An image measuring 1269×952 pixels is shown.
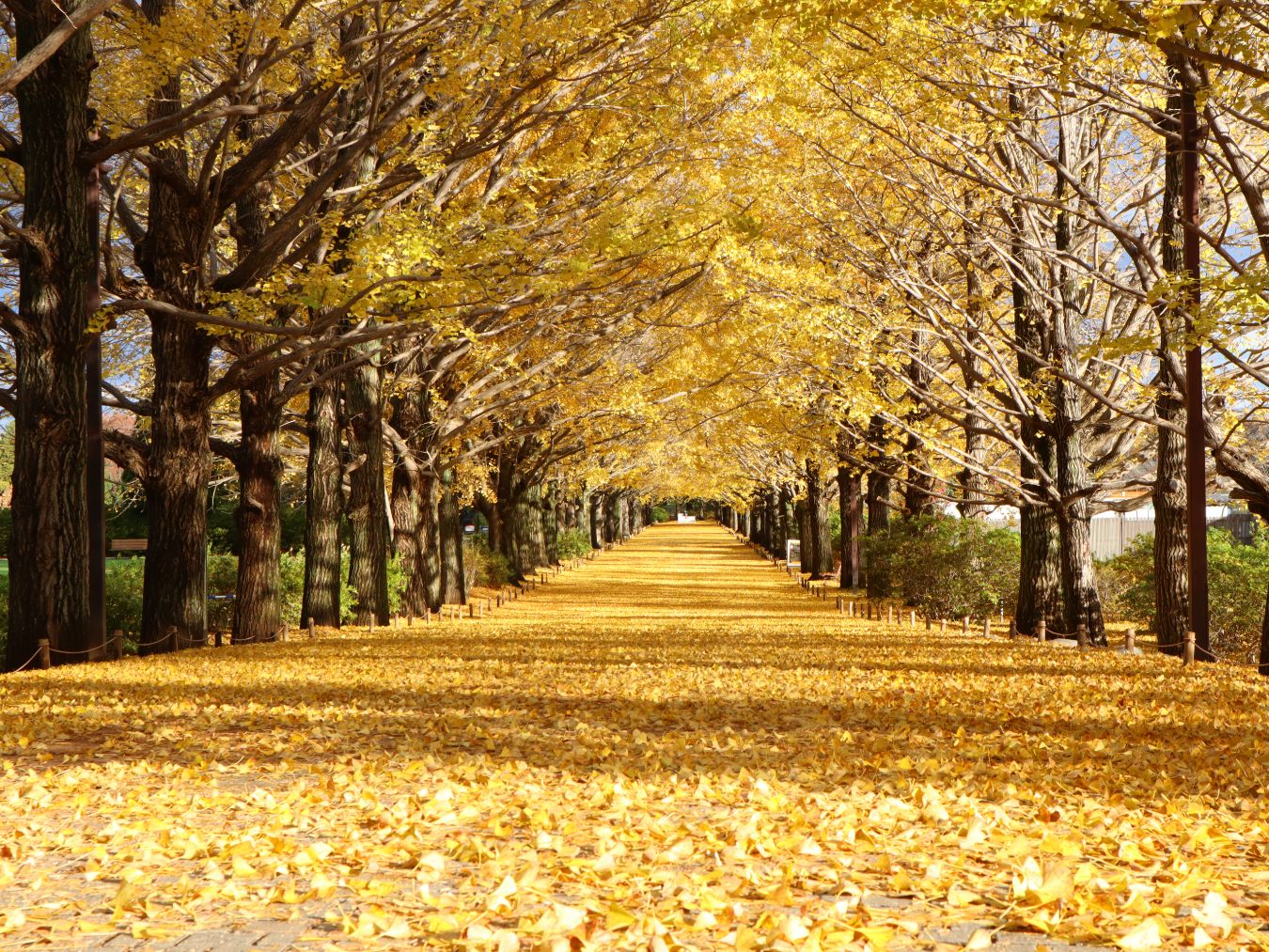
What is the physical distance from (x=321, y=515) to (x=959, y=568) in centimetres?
1206

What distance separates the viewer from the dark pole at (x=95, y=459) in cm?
1217

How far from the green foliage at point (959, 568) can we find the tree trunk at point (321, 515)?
11.1m

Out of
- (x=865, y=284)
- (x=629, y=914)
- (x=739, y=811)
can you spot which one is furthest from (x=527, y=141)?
(x=629, y=914)

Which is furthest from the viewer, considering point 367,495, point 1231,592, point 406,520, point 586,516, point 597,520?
point 597,520

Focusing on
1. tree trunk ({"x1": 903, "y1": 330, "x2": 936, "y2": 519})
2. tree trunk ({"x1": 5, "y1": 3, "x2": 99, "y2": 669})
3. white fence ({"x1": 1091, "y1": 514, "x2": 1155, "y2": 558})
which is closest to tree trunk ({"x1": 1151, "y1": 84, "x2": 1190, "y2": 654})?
tree trunk ({"x1": 903, "y1": 330, "x2": 936, "y2": 519})

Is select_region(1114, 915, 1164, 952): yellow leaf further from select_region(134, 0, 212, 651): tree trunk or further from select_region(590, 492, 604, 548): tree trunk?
select_region(590, 492, 604, 548): tree trunk

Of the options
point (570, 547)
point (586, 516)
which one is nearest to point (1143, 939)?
point (570, 547)

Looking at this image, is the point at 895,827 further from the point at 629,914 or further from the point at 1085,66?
the point at 1085,66

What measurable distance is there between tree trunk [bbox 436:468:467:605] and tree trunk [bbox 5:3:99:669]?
1322 centimetres

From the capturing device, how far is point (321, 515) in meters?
17.6

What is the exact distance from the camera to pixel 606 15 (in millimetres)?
13031

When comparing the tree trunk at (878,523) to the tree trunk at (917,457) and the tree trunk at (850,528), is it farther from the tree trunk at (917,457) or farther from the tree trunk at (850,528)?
the tree trunk at (850,528)

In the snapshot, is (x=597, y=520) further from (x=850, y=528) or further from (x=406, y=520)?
(x=406, y=520)

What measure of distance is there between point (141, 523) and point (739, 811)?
46374 mm
